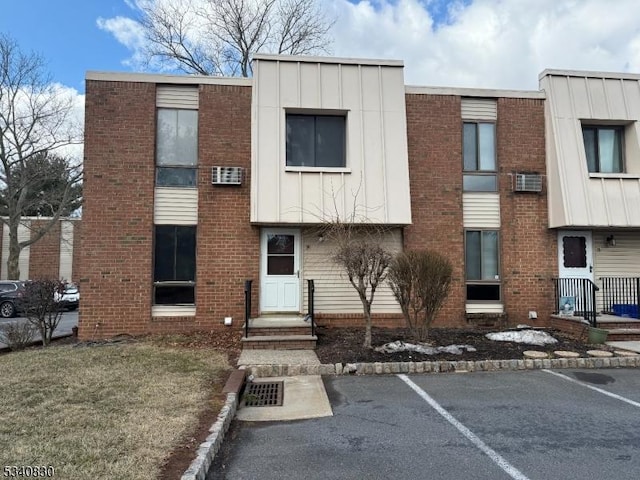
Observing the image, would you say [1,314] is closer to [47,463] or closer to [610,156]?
[47,463]

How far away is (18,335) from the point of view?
912 centimetres

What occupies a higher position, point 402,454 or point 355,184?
point 355,184

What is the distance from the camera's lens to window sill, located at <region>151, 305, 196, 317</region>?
392 inches

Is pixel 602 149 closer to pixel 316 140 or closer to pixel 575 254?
pixel 575 254

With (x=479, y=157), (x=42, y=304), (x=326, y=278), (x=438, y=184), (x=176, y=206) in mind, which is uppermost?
(x=479, y=157)

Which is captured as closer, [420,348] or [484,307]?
[420,348]

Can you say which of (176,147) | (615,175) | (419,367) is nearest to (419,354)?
(419,367)

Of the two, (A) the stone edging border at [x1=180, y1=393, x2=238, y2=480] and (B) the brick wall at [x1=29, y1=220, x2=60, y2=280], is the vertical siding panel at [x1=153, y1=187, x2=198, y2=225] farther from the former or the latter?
(B) the brick wall at [x1=29, y1=220, x2=60, y2=280]

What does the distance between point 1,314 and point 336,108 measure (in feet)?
55.6

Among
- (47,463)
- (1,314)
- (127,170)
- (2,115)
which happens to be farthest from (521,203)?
(2,115)

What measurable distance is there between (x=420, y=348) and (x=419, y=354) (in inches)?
9.3

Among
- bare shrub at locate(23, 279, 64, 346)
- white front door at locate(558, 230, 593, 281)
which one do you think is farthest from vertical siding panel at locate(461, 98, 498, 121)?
bare shrub at locate(23, 279, 64, 346)

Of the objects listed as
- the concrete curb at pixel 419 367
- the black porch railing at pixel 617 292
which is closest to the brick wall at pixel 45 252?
the concrete curb at pixel 419 367

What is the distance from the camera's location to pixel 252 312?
10117 millimetres
